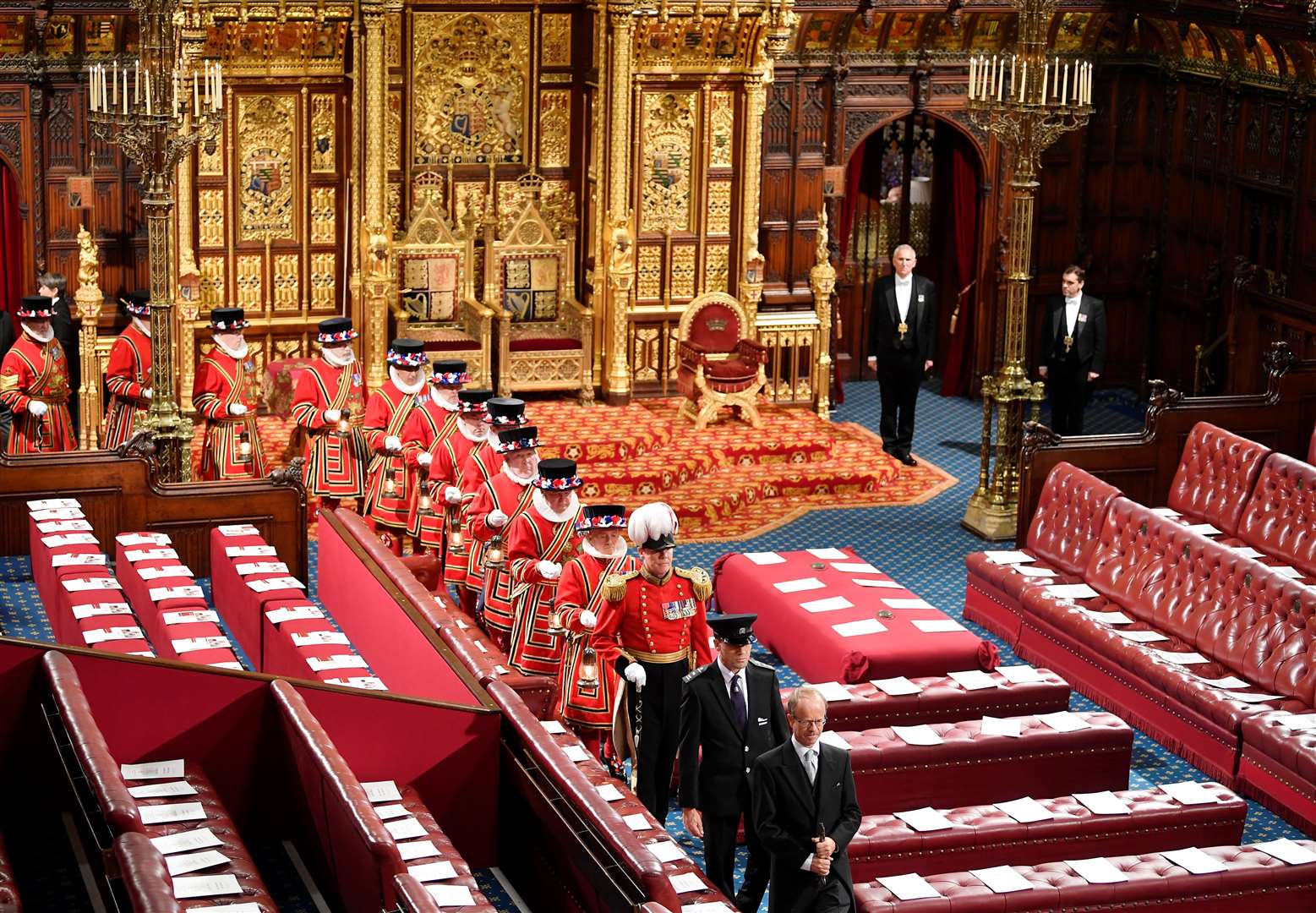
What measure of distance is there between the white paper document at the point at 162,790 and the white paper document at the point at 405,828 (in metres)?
0.77

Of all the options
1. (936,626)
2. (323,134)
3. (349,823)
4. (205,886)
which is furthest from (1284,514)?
(323,134)

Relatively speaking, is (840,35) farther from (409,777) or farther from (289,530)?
(409,777)

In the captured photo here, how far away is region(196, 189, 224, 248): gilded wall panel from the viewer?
1559 centimetres

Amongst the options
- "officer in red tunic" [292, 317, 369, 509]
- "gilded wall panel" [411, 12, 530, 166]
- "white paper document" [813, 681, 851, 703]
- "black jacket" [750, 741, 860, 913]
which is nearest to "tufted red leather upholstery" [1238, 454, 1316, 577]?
"white paper document" [813, 681, 851, 703]

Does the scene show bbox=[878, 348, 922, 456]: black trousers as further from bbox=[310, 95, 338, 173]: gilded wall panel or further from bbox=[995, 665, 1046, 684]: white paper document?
bbox=[995, 665, 1046, 684]: white paper document

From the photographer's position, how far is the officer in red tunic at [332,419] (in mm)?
12828

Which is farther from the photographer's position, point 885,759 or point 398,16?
point 398,16

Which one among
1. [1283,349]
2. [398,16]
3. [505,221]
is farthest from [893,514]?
[398,16]

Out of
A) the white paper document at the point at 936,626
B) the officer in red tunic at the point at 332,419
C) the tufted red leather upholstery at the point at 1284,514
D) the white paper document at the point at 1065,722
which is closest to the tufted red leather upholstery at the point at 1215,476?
the tufted red leather upholstery at the point at 1284,514

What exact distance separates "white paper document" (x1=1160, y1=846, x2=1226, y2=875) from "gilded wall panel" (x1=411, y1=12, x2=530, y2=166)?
9.62 meters

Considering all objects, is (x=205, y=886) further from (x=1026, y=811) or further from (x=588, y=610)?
(x=1026, y=811)

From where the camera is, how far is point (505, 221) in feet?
54.4

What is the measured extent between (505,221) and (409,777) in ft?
29.1

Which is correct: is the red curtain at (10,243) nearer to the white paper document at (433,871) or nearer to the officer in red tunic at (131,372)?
the officer in red tunic at (131,372)
